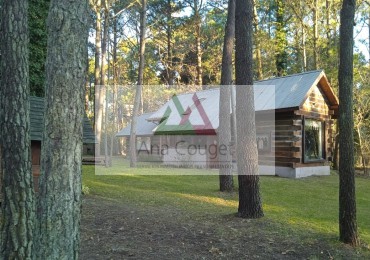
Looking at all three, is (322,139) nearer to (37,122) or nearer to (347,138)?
(347,138)

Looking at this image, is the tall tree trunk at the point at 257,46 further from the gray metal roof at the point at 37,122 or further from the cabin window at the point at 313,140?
the gray metal roof at the point at 37,122

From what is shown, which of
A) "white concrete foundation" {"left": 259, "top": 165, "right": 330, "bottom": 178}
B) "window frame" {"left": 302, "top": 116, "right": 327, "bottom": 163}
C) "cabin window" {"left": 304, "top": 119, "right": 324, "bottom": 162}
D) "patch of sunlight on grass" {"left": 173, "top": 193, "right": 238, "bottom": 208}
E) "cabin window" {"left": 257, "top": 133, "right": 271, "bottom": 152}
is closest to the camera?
"patch of sunlight on grass" {"left": 173, "top": 193, "right": 238, "bottom": 208}

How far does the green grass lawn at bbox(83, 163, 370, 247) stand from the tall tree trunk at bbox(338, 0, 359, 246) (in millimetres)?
503

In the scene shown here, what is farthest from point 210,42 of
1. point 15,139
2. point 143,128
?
point 15,139

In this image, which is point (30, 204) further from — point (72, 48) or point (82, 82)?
point (72, 48)

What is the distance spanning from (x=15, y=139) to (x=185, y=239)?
11.6 ft

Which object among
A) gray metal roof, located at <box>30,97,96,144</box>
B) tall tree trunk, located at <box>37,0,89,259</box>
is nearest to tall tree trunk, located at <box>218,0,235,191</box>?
gray metal roof, located at <box>30,97,96,144</box>

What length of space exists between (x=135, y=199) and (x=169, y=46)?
24.0 meters

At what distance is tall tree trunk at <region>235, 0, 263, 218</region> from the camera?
303 inches

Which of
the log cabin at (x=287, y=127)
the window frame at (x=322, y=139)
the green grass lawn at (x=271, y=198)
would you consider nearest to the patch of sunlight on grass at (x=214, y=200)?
the green grass lawn at (x=271, y=198)

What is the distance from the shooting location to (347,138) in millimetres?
6117

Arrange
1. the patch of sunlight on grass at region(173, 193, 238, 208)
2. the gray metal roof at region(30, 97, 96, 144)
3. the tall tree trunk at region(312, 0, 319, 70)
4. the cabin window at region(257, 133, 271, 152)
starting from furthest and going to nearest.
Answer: the tall tree trunk at region(312, 0, 319, 70)
the cabin window at region(257, 133, 271, 152)
the patch of sunlight on grass at region(173, 193, 238, 208)
the gray metal roof at region(30, 97, 96, 144)

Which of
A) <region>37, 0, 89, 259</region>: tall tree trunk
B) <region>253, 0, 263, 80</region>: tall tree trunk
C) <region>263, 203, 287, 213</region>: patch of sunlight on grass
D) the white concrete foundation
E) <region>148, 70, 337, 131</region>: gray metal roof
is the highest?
<region>253, 0, 263, 80</region>: tall tree trunk

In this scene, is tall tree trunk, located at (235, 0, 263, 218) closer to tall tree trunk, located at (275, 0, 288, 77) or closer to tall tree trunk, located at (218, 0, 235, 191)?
tall tree trunk, located at (218, 0, 235, 191)
